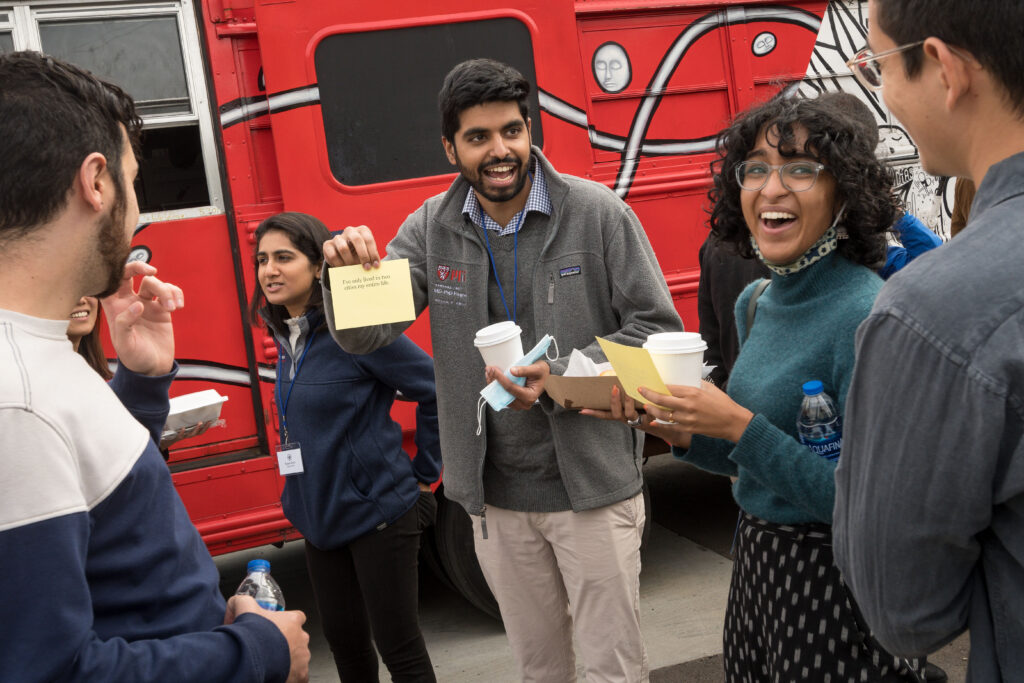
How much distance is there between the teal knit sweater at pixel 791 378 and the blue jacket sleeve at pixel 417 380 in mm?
1206

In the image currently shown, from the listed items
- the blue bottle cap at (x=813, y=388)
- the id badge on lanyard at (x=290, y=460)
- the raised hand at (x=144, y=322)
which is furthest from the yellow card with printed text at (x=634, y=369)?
the id badge on lanyard at (x=290, y=460)

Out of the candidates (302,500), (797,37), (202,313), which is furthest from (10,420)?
(797,37)

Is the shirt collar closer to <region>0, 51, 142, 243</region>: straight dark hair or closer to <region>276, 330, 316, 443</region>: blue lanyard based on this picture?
<region>276, 330, 316, 443</region>: blue lanyard

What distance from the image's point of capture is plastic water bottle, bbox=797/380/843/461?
1719mm

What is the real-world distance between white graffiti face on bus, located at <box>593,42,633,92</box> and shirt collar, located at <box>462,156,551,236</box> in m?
1.65

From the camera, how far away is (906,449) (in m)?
1.04

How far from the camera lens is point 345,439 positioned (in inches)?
115

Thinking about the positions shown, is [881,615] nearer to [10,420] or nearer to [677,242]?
[10,420]

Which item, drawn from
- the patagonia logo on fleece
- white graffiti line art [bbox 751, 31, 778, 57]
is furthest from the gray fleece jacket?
white graffiti line art [bbox 751, 31, 778, 57]

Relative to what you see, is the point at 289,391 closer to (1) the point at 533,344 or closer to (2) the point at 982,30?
(1) the point at 533,344

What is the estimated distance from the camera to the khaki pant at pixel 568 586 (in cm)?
255

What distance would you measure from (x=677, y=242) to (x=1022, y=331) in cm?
347

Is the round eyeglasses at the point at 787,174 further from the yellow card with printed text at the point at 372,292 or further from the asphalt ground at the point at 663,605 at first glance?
the asphalt ground at the point at 663,605

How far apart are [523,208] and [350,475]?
3.38ft
